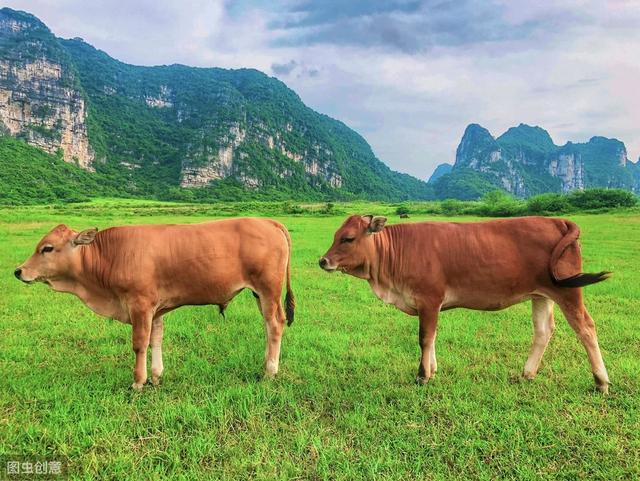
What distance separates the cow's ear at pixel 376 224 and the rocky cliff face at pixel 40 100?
146 metres

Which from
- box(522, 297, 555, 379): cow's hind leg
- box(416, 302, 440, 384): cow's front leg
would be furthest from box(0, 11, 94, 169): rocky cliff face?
box(522, 297, 555, 379): cow's hind leg

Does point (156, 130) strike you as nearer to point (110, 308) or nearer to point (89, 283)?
point (89, 283)

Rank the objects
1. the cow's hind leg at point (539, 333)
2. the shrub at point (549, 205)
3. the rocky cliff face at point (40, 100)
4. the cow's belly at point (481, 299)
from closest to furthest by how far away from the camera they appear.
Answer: the cow's belly at point (481, 299), the cow's hind leg at point (539, 333), the shrub at point (549, 205), the rocky cliff face at point (40, 100)

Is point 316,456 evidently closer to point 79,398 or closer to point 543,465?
point 543,465

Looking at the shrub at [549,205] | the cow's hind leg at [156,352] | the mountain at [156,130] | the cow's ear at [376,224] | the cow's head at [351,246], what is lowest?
the cow's hind leg at [156,352]

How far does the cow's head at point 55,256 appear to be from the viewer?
14.6 feet

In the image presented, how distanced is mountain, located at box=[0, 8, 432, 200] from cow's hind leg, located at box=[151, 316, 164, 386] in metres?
118

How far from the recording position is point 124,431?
3.60 meters

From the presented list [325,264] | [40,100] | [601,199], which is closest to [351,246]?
[325,264]

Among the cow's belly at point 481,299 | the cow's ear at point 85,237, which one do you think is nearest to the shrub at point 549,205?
the cow's belly at point 481,299

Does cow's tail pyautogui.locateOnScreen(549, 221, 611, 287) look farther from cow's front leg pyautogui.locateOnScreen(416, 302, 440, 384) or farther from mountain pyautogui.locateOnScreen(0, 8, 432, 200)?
mountain pyautogui.locateOnScreen(0, 8, 432, 200)

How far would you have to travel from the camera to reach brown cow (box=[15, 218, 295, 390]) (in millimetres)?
4469

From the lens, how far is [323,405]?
4113mm

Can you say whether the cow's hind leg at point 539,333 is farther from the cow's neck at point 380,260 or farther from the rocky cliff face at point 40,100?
the rocky cliff face at point 40,100
